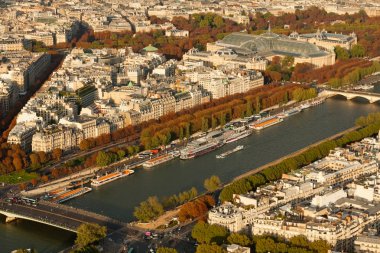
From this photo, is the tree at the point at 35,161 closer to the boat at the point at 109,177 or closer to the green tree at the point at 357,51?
the boat at the point at 109,177

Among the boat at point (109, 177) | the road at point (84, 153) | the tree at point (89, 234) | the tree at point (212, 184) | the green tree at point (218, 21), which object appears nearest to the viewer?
the tree at point (89, 234)

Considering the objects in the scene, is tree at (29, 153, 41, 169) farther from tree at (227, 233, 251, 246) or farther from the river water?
tree at (227, 233, 251, 246)

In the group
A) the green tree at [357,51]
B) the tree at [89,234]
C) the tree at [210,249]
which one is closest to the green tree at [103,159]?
the tree at [89,234]

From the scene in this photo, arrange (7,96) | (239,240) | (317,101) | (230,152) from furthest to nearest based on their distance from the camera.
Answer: (317,101) → (7,96) → (230,152) → (239,240)

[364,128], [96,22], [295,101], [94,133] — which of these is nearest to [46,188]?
[94,133]

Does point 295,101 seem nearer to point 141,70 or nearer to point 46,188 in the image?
point 141,70

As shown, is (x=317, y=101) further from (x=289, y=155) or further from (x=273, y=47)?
(x=273, y=47)

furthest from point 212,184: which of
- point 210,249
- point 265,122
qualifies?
point 265,122
